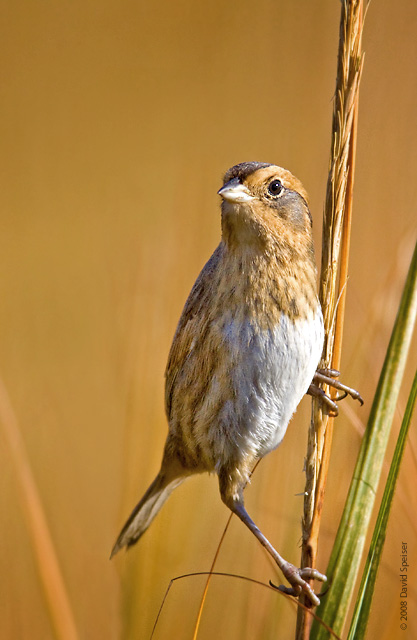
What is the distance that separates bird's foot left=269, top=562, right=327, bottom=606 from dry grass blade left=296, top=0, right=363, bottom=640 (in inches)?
1.3

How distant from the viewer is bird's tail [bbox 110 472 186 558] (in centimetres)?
225

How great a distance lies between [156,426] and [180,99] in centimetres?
213

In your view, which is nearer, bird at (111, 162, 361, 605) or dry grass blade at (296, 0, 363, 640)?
dry grass blade at (296, 0, 363, 640)

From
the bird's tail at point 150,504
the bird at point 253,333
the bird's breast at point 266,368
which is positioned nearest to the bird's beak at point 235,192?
the bird at point 253,333

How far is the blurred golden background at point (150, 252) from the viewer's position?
2035 millimetres

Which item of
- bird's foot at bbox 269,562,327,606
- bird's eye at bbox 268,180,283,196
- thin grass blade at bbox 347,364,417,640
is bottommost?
bird's foot at bbox 269,562,327,606

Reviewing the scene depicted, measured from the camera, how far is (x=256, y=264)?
1.88m

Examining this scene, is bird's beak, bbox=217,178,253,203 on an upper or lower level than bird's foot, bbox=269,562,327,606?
upper

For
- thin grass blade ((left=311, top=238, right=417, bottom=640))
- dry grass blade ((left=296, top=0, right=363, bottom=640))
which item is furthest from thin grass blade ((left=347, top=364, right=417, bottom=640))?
dry grass blade ((left=296, top=0, right=363, bottom=640))

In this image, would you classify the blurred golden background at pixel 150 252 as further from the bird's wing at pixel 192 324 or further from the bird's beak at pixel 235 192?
the bird's beak at pixel 235 192

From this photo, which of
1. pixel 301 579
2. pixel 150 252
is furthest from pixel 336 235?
pixel 150 252

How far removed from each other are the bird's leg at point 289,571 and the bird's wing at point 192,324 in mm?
366

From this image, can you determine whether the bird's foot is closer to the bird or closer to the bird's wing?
the bird

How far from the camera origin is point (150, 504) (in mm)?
2332
